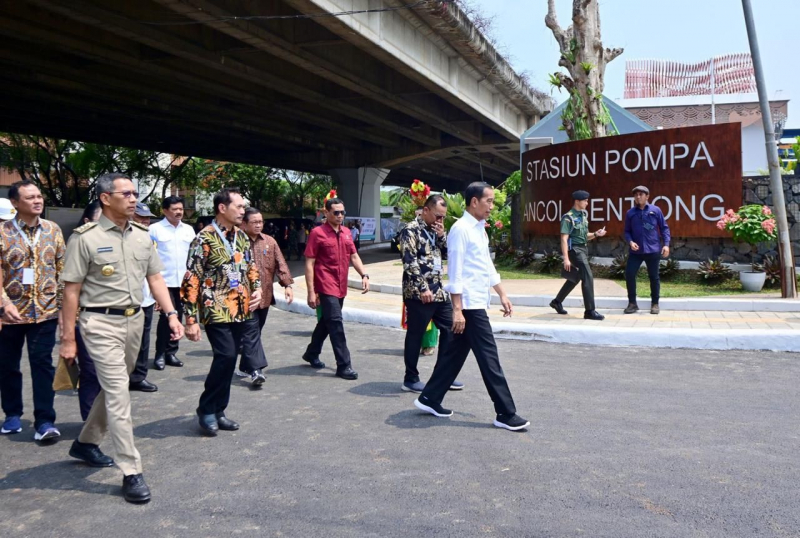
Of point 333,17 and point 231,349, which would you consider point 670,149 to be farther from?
point 231,349

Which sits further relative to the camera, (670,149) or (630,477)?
(670,149)

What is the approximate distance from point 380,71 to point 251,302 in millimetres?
17968

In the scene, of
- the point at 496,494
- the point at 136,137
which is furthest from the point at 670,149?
the point at 136,137

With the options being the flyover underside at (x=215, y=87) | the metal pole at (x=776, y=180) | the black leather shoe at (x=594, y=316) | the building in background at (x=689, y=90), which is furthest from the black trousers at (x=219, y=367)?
the building in background at (x=689, y=90)

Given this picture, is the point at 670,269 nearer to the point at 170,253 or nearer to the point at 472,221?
the point at 472,221

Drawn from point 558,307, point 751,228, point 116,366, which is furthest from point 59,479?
point 751,228

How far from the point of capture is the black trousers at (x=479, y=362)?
5.12 meters

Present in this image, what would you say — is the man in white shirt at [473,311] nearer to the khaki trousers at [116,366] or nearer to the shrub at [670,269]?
the khaki trousers at [116,366]

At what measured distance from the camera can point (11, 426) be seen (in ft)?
16.8

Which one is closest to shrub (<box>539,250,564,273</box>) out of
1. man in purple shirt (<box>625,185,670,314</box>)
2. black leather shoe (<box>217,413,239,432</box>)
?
man in purple shirt (<box>625,185,670,314</box>)

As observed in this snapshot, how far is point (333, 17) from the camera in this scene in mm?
15055

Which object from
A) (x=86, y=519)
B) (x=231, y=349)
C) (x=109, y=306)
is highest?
(x=109, y=306)

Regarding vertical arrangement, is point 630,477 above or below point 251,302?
below

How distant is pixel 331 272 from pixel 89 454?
3.15 metres
